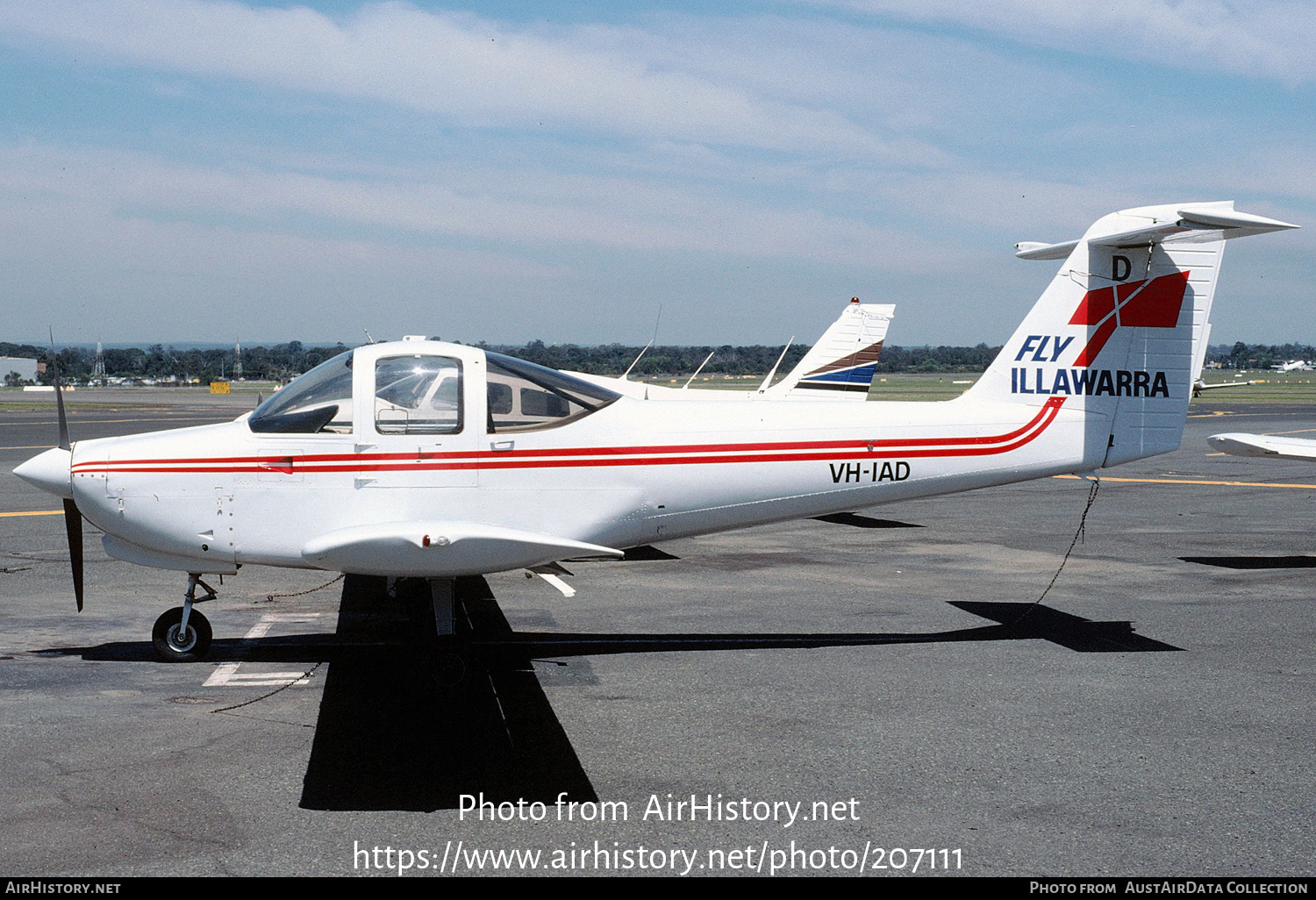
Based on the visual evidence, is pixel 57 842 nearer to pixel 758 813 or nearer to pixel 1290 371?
pixel 758 813

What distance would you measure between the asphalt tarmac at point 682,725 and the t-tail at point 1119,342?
177cm

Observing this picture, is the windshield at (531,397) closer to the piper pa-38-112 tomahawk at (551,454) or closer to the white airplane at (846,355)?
the piper pa-38-112 tomahawk at (551,454)

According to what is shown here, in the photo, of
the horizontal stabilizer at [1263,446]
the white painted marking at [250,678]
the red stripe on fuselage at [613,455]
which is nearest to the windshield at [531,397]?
the red stripe on fuselage at [613,455]

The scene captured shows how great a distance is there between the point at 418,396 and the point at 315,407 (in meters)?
0.69

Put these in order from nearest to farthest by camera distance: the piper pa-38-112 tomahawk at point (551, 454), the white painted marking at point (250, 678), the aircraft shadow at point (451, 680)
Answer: the aircraft shadow at point (451, 680), the piper pa-38-112 tomahawk at point (551, 454), the white painted marking at point (250, 678)

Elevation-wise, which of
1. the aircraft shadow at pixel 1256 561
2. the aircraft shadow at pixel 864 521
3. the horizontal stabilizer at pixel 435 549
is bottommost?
the aircraft shadow at pixel 864 521

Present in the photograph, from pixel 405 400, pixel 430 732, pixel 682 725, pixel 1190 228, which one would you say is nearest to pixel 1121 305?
pixel 1190 228

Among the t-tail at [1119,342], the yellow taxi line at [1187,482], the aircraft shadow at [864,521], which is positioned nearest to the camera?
the t-tail at [1119,342]

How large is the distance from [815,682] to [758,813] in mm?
2281

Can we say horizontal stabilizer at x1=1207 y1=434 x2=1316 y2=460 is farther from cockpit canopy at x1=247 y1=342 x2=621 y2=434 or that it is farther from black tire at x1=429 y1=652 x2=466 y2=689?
black tire at x1=429 y1=652 x2=466 y2=689

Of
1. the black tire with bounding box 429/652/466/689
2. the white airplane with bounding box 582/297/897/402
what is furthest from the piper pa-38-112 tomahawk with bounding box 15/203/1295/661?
the white airplane with bounding box 582/297/897/402

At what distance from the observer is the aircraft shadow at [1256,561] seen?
1199 centimetres

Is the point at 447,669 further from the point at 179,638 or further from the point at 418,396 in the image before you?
the point at 179,638
